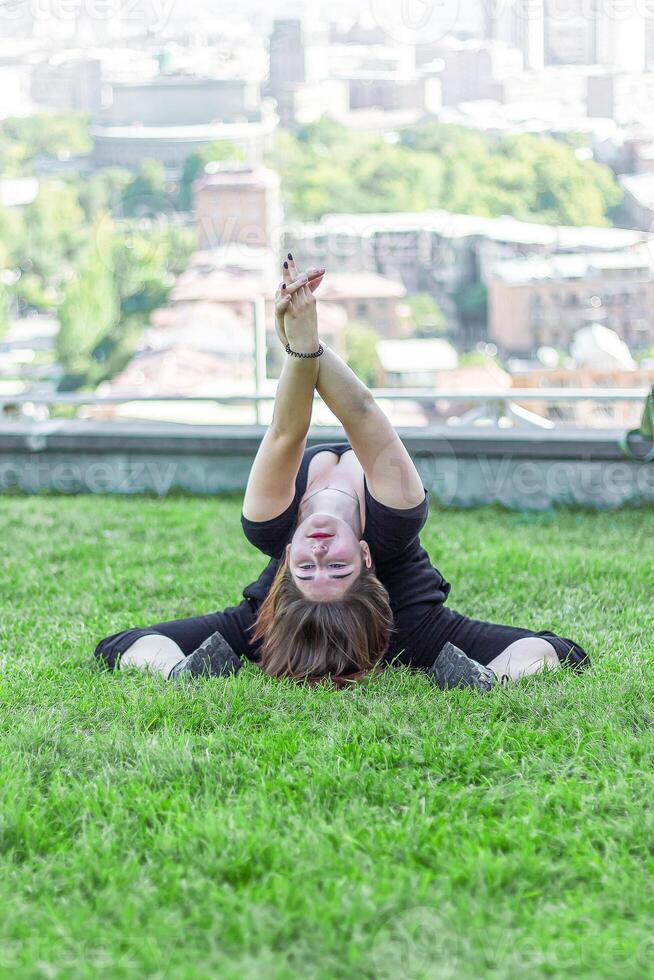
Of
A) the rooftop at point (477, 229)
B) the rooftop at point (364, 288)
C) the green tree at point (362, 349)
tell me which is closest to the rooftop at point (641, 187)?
the rooftop at point (477, 229)

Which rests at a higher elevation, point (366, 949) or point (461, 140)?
point (461, 140)

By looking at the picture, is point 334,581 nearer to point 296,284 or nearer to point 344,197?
point 296,284

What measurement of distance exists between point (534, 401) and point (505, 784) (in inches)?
155

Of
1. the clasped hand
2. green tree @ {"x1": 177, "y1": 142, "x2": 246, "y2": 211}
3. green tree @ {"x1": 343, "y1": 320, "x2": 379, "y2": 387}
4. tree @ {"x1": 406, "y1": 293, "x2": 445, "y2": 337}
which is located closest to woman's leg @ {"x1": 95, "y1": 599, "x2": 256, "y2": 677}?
the clasped hand

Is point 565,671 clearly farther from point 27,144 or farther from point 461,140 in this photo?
point 27,144

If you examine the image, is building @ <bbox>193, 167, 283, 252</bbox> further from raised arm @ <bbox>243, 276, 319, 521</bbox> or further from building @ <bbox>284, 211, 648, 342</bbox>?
raised arm @ <bbox>243, 276, 319, 521</bbox>

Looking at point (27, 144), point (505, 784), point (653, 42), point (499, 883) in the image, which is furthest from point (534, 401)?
point (27, 144)

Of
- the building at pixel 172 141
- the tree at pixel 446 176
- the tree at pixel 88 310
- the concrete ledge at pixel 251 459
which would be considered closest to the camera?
the concrete ledge at pixel 251 459

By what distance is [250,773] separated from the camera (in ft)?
7.06

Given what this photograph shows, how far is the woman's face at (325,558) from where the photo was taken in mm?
2688

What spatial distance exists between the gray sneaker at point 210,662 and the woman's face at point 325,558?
305 millimetres

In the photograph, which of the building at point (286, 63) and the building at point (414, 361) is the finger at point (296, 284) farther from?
the building at point (286, 63)

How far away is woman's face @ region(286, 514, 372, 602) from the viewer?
8.82 feet

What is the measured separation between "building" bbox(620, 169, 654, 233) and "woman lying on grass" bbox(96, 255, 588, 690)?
4.46m
